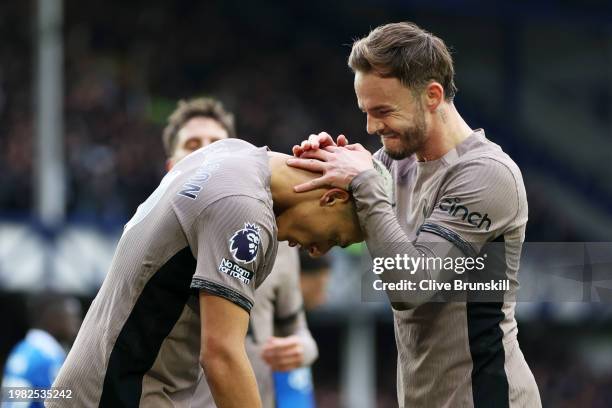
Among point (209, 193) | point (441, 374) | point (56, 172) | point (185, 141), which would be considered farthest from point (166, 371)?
point (56, 172)

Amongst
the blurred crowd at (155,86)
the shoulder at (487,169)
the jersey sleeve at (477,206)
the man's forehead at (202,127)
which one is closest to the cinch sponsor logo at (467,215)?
the jersey sleeve at (477,206)

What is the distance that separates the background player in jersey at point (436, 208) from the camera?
3980 millimetres

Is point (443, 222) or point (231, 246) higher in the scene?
point (443, 222)

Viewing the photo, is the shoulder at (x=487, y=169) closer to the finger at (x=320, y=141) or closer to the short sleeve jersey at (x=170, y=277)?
the finger at (x=320, y=141)

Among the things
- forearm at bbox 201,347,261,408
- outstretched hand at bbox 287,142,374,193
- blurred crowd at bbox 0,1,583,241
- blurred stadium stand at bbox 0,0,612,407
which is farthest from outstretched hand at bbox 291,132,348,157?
blurred crowd at bbox 0,1,583,241

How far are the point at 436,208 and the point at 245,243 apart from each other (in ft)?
2.88

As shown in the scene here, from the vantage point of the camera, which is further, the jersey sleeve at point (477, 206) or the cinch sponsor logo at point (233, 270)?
the jersey sleeve at point (477, 206)

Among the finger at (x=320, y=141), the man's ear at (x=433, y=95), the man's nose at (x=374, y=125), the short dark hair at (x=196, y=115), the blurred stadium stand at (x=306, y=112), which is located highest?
the blurred stadium stand at (x=306, y=112)

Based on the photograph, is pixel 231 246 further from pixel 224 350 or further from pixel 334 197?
pixel 334 197

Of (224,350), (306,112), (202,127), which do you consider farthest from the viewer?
(306,112)

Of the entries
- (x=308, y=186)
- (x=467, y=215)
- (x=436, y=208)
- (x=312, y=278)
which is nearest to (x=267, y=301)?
(x=312, y=278)

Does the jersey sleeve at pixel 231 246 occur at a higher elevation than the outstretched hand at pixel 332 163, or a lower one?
lower

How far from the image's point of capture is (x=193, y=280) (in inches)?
139

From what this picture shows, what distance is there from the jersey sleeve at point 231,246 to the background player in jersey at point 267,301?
6.85 ft
